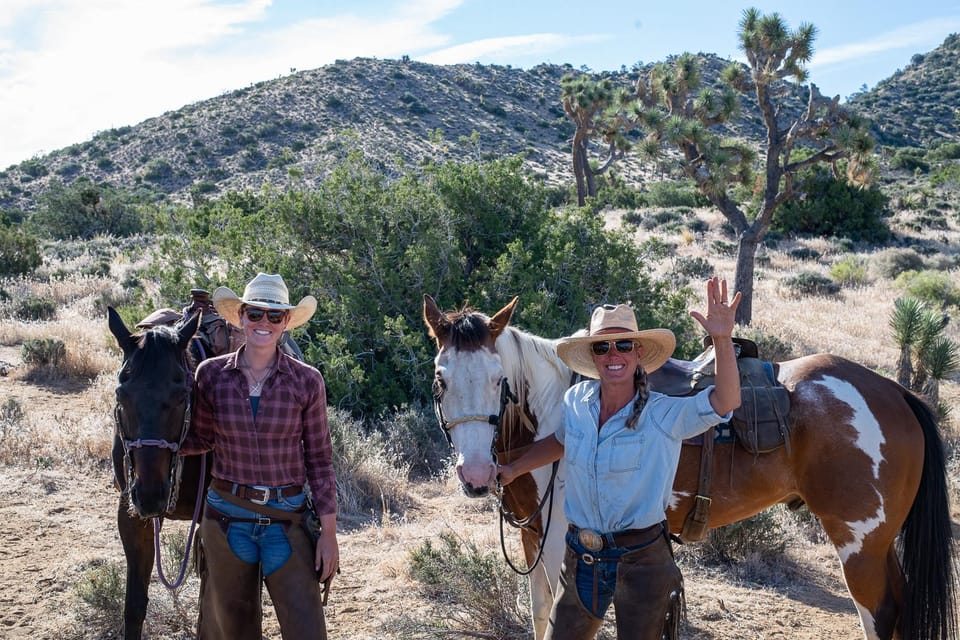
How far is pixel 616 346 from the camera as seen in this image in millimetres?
2771

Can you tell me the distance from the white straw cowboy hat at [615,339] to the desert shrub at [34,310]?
13.5 meters

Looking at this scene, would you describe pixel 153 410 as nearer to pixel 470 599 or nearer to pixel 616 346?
pixel 616 346

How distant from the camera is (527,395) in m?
3.72

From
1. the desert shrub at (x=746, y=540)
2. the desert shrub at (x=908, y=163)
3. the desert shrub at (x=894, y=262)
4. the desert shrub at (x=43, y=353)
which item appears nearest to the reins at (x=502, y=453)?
the desert shrub at (x=746, y=540)

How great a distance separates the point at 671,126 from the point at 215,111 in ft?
145

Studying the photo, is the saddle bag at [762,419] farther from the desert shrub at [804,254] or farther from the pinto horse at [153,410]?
the desert shrub at [804,254]

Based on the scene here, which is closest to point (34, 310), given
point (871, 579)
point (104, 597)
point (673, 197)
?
point (104, 597)

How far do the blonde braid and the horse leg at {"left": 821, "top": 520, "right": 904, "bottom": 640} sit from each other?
1.75 metres

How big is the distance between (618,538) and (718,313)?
91cm

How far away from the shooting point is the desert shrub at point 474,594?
446 cm

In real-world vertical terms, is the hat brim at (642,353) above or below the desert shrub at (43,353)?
above

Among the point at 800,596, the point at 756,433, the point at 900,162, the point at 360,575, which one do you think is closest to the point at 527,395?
the point at 756,433

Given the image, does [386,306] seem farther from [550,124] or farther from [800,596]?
[550,124]

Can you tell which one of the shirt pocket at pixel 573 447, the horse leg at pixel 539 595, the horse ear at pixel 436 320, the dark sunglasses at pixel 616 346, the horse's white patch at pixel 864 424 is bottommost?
the horse leg at pixel 539 595
